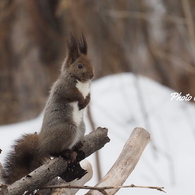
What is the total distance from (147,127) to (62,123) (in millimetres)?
3119

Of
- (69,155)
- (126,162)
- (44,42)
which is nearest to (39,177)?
(69,155)

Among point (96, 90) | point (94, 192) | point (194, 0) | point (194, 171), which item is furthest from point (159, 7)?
point (94, 192)

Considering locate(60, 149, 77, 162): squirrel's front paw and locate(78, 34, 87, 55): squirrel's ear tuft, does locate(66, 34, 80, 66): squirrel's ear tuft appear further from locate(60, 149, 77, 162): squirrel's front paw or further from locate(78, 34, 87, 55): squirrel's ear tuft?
locate(60, 149, 77, 162): squirrel's front paw

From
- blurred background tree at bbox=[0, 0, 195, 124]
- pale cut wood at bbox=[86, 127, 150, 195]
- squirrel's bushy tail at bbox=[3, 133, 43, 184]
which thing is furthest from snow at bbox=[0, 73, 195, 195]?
blurred background tree at bbox=[0, 0, 195, 124]

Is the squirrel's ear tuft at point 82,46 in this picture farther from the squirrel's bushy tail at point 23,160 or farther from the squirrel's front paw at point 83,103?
the squirrel's bushy tail at point 23,160

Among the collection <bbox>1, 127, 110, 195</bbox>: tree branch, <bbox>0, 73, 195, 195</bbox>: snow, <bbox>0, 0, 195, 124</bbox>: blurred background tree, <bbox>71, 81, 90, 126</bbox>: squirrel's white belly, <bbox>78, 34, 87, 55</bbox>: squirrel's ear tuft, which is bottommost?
<bbox>1, 127, 110, 195</bbox>: tree branch

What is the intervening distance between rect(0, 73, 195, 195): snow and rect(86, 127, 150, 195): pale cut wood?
1.46 metres

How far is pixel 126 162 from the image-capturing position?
236 cm

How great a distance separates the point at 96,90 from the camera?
5742 mm

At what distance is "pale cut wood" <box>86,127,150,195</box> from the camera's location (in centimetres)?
226

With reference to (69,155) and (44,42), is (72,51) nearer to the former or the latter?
(69,155)

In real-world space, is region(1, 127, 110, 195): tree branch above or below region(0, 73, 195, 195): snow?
below

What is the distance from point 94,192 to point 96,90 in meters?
3.52

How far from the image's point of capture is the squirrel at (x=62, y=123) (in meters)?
2.09
